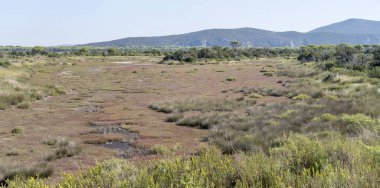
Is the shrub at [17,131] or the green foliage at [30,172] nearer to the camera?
the green foliage at [30,172]

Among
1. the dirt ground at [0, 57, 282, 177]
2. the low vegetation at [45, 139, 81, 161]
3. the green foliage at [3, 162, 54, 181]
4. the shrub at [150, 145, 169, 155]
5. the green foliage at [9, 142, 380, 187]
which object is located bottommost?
the dirt ground at [0, 57, 282, 177]

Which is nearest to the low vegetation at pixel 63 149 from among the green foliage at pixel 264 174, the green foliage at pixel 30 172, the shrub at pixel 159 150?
the green foliage at pixel 30 172

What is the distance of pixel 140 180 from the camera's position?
5.59 metres

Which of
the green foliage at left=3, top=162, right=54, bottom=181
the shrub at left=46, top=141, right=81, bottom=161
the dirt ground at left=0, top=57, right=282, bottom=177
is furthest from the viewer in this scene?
the dirt ground at left=0, top=57, right=282, bottom=177

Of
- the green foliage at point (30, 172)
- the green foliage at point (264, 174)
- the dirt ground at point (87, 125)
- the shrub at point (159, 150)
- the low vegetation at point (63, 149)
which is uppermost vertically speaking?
the green foliage at point (264, 174)

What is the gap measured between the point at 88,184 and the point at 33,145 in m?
9.88

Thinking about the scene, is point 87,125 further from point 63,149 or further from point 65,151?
point 65,151

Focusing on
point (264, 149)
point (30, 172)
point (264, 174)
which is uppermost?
point (264, 174)

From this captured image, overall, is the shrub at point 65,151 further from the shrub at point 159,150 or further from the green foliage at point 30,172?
the shrub at point 159,150

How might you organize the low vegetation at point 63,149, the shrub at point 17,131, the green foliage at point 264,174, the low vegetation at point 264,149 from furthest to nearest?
the shrub at point 17,131, the low vegetation at point 63,149, the low vegetation at point 264,149, the green foliage at point 264,174

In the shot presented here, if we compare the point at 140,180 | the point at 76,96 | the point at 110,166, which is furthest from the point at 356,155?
the point at 76,96

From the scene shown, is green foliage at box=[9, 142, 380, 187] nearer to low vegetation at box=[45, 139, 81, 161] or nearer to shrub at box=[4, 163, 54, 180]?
shrub at box=[4, 163, 54, 180]

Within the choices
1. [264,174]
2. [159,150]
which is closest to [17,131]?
[159,150]

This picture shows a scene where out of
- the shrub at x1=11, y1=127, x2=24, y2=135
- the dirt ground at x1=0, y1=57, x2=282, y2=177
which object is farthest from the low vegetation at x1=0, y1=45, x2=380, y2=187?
the shrub at x1=11, y1=127, x2=24, y2=135
